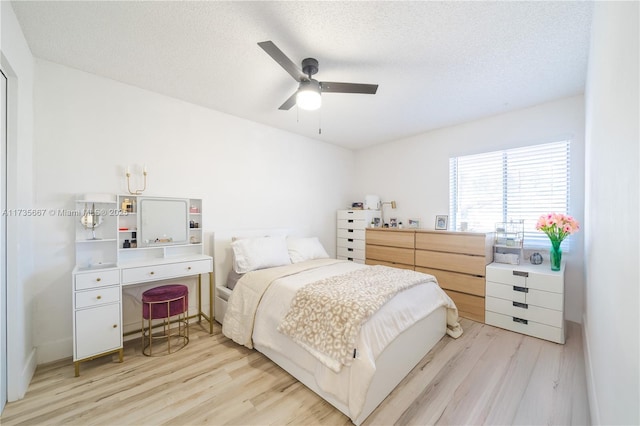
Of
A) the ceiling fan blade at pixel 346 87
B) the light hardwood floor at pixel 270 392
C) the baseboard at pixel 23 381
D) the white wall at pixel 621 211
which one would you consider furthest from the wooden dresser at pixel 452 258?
the baseboard at pixel 23 381

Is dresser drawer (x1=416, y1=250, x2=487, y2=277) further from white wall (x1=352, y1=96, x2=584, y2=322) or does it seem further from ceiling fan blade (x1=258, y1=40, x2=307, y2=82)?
ceiling fan blade (x1=258, y1=40, x2=307, y2=82)

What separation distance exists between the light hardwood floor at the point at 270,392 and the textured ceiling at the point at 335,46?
8.42 feet

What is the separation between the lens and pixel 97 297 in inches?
81.2

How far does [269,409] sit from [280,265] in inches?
59.5

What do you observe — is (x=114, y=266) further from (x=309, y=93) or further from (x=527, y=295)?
(x=527, y=295)

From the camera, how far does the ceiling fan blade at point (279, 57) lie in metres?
1.58

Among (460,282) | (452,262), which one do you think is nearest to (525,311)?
(460,282)

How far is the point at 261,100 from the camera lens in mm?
2891

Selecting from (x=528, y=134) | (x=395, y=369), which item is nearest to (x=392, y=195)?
(x=528, y=134)

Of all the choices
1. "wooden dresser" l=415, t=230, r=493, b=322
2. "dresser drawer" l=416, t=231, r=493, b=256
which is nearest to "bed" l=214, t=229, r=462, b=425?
"wooden dresser" l=415, t=230, r=493, b=322

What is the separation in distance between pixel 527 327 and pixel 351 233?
2.57m

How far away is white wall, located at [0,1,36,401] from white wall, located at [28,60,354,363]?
0.81ft

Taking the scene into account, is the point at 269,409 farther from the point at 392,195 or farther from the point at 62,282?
the point at 392,195

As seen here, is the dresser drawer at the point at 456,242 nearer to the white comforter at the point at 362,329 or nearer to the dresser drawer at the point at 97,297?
the white comforter at the point at 362,329
